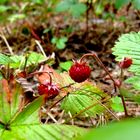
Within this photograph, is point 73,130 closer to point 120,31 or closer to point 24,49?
point 24,49

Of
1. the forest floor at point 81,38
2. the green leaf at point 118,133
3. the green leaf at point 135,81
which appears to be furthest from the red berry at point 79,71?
the forest floor at point 81,38

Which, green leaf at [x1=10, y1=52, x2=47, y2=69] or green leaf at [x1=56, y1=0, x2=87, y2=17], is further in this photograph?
green leaf at [x1=56, y1=0, x2=87, y2=17]

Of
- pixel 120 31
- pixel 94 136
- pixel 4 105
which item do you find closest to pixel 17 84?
pixel 4 105

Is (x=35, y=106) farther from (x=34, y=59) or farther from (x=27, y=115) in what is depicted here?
(x=34, y=59)

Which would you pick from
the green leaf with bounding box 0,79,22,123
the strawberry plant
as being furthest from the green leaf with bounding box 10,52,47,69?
the green leaf with bounding box 0,79,22,123

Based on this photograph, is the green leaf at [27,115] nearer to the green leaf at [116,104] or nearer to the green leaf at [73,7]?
the green leaf at [116,104]

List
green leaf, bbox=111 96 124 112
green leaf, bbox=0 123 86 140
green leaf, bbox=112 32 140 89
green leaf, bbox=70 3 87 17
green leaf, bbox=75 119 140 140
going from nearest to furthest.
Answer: green leaf, bbox=75 119 140 140
green leaf, bbox=0 123 86 140
green leaf, bbox=112 32 140 89
green leaf, bbox=111 96 124 112
green leaf, bbox=70 3 87 17

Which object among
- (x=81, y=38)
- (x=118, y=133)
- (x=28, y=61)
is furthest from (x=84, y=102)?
(x=81, y=38)

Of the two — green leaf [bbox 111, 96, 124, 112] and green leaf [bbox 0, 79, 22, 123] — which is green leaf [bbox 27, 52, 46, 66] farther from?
green leaf [bbox 0, 79, 22, 123]
